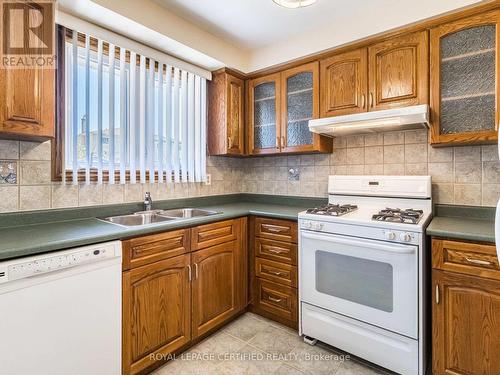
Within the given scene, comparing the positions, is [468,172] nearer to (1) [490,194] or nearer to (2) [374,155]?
(1) [490,194]

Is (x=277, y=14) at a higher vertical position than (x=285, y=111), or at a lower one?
higher

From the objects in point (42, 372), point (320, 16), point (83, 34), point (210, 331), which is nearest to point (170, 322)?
point (210, 331)

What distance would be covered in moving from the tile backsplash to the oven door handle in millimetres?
721

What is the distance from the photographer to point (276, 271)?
2135 mm

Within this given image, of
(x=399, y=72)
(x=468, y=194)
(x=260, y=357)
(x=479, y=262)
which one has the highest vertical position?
(x=399, y=72)

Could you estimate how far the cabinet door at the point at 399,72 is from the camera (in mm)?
1772

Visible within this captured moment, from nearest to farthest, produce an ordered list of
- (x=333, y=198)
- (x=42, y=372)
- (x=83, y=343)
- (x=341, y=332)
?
(x=42, y=372) < (x=83, y=343) < (x=341, y=332) < (x=333, y=198)

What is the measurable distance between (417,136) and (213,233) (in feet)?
5.50

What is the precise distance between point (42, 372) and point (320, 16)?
265cm

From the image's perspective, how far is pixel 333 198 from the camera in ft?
7.70

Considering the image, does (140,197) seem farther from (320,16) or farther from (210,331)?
(320,16)

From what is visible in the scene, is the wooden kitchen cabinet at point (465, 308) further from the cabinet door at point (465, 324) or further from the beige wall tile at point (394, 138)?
the beige wall tile at point (394, 138)

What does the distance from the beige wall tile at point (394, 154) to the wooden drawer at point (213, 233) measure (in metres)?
1.29

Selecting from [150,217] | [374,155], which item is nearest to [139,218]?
[150,217]
